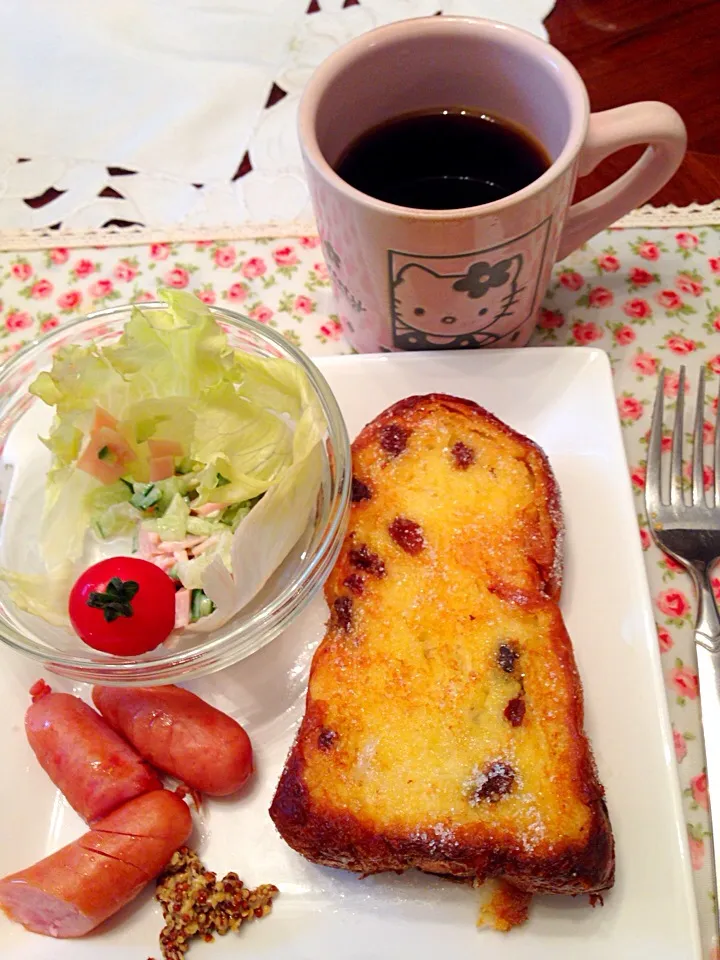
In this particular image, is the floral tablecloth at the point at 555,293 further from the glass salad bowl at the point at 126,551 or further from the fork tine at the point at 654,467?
the glass salad bowl at the point at 126,551

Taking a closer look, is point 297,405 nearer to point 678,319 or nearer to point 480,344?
point 480,344

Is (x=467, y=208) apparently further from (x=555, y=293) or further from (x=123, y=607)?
(x=123, y=607)

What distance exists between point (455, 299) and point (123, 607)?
818mm

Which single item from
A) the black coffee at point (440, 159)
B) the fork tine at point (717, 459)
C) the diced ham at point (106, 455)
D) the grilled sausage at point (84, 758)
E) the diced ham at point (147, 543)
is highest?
the black coffee at point (440, 159)

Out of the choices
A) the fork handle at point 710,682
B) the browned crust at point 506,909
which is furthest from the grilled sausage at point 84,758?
the fork handle at point 710,682

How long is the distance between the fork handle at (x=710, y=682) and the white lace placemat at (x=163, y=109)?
134cm

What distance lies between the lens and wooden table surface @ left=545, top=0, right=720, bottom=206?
200 centimetres

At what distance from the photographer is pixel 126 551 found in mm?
1533

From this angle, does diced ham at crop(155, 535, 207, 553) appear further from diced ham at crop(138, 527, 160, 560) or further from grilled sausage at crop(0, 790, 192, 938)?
grilled sausage at crop(0, 790, 192, 938)

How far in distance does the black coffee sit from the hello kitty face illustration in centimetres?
21

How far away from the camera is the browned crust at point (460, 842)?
1.14 metres

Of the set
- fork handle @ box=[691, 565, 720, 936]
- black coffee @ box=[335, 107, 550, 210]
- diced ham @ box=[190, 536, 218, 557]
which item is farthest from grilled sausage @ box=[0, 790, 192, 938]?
black coffee @ box=[335, 107, 550, 210]

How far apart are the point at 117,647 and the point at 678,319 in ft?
4.73

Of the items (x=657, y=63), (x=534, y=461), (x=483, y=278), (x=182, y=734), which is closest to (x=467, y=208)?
(x=483, y=278)
